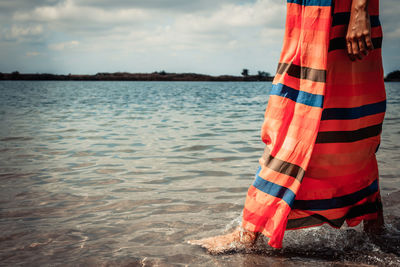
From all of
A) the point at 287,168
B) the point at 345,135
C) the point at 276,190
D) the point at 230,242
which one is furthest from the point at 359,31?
the point at 230,242

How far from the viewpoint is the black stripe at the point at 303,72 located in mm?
1819

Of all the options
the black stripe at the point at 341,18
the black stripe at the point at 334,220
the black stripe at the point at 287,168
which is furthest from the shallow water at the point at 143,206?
the black stripe at the point at 341,18

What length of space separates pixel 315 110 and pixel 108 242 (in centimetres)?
169

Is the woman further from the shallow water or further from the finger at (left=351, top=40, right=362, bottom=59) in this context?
the shallow water

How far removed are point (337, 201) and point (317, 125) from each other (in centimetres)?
52

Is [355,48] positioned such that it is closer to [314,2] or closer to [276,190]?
[314,2]

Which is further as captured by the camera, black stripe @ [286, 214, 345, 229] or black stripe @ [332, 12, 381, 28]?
black stripe @ [286, 214, 345, 229]

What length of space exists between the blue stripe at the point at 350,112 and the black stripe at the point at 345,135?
0.08 meters

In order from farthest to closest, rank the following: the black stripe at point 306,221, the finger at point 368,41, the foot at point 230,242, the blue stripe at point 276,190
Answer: the foot at point 230,242
the black stripe at point 306,221
the blue stripe at point 276,190
the finger at point 368,41

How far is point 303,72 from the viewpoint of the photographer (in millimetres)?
1881

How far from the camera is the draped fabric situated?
185 cm

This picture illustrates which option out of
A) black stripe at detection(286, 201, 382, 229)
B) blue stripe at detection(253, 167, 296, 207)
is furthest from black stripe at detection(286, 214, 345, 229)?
blue stripe at detection(253, 167, 296, 207)

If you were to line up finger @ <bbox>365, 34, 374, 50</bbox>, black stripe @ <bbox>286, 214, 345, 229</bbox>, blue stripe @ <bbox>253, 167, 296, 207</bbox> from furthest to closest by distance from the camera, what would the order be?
black stripe @ <bbox>286, 214, 345, 229</bbox> < blue stripe @ <bbox>253, 167, 296, 207</bbox> < finger @ <bbox>365, 34, 374, 50</bbox>

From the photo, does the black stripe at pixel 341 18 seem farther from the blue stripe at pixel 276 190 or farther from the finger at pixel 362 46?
the blue stripe at pixel 276 190
